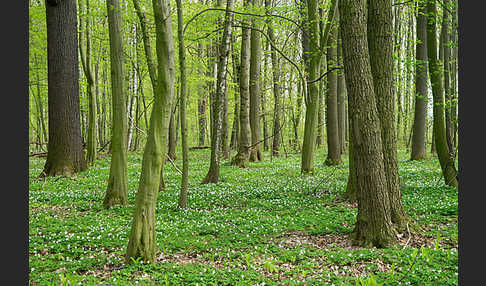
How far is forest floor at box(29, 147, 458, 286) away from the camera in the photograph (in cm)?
427

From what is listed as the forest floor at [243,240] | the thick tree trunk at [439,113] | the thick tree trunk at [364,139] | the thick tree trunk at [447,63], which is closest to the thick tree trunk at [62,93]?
the forest floor at [243,240]

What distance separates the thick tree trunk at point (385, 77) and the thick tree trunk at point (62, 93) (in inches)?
442

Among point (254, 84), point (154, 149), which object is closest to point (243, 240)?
point (154, 149)

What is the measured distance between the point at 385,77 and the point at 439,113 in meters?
4.91

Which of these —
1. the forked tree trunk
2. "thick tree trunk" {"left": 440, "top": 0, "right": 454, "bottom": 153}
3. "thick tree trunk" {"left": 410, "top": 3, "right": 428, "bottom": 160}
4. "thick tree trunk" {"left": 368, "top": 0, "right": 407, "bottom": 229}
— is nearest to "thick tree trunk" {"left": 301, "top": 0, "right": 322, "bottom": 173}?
the forked tree trunk

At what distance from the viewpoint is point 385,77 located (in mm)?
6016

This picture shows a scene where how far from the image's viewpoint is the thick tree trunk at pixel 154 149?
4.74 meters

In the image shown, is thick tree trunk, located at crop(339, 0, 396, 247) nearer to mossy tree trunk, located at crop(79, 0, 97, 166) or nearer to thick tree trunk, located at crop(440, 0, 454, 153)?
thick tree trunk, located at crop(440, 0, 454, 153)

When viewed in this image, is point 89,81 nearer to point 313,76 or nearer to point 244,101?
point 244,101

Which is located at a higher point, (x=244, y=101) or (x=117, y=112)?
(x=244, y=101)

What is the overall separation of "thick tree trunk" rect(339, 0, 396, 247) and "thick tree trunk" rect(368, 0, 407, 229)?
1.86 ft

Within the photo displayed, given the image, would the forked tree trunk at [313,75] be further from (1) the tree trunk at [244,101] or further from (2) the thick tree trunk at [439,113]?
(1) the tree trunk at [244,101]

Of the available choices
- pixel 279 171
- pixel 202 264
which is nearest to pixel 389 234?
pixel 202 264

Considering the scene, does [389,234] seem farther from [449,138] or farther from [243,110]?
[243,110]
